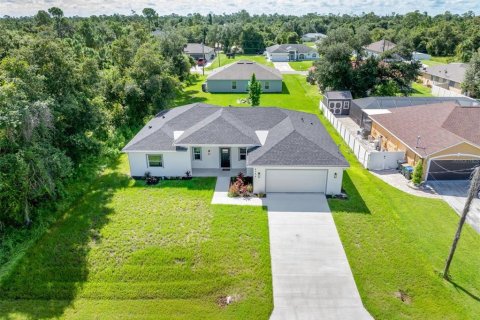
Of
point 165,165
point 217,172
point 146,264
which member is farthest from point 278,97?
point 146,264

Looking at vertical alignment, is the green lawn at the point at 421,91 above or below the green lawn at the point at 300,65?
below

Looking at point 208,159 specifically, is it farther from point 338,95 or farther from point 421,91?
point 421,91

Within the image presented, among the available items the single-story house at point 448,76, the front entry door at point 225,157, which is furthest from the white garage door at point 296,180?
the single-story house at point 448,76

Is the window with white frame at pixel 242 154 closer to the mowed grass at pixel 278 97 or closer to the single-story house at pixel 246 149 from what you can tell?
the single-story house at pixel 246 149

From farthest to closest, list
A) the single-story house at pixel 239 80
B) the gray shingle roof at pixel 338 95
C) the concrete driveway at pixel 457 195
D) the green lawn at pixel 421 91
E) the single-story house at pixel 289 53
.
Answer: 1. the single-story house at pixel 289 53
2. the single-story house at pixel 239 80
3. the green lawn at pixel 421 91
4. the gray shingle roof at pixel 338 95
5. the concrete driveway at pixel 457 195

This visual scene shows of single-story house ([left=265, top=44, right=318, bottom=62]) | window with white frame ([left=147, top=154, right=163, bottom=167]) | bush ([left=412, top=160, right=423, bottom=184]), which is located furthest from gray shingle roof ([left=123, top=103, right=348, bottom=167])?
single-story house ([left=265, top=44, right=318, bottom=62])

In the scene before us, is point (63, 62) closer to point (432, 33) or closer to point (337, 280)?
point (337, 280)

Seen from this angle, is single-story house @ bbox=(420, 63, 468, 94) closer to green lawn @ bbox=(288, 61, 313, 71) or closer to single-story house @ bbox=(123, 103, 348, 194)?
green lawn @ bbox=(288, 61, 313, 71)
